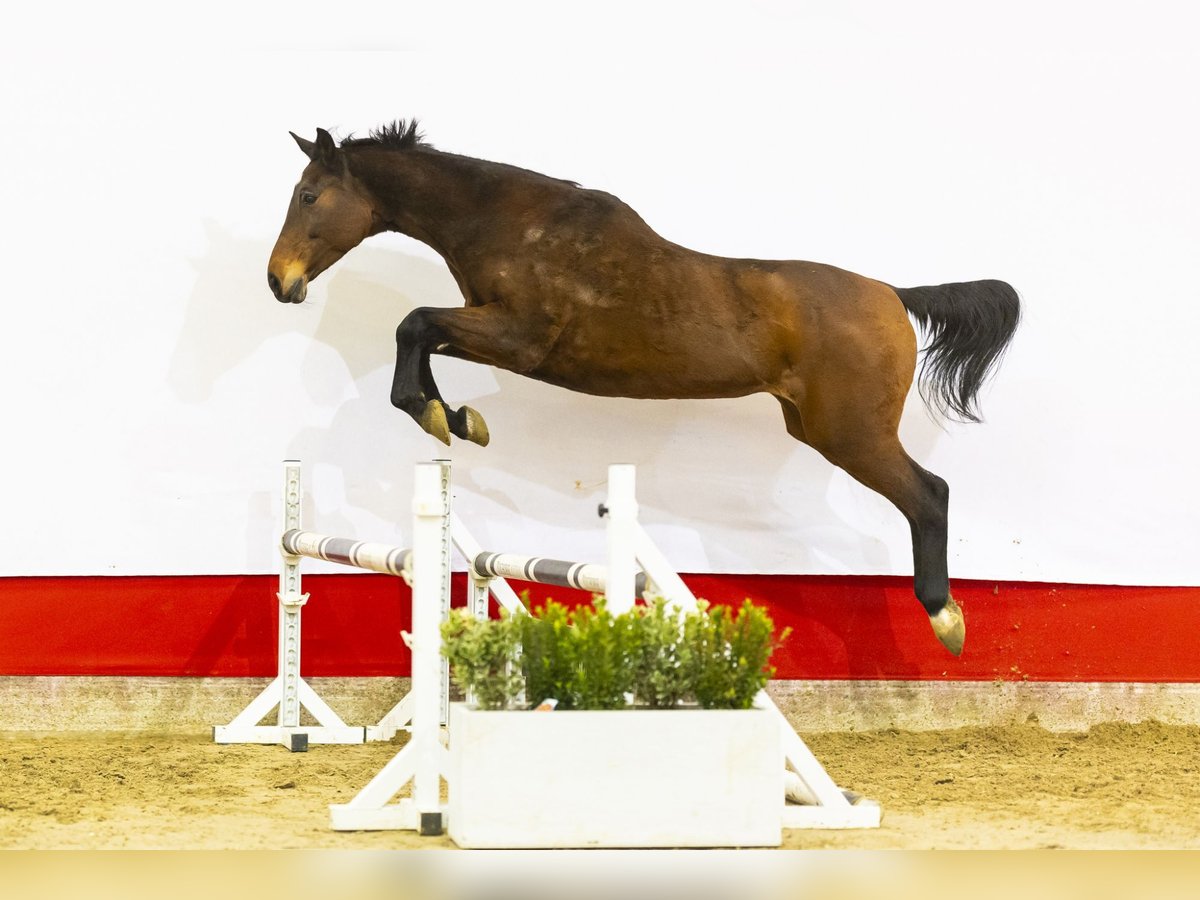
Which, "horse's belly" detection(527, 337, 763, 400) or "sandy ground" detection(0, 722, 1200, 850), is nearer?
"sandy ground" detection(0, 722, 1200, 850)

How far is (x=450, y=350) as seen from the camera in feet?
13.6

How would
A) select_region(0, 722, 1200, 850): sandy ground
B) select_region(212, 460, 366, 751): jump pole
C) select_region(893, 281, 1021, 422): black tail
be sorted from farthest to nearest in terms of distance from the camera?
select_region(893, 281, 1021, 422): black tail
select_region(212, 460, 366, 751): jump pole
select_region(0, 722, 1200, 850): sandy ground

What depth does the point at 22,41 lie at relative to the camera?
15.3ft

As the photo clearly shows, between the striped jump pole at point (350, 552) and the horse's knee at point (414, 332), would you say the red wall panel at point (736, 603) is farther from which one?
the horse's knee at point (414, 332)

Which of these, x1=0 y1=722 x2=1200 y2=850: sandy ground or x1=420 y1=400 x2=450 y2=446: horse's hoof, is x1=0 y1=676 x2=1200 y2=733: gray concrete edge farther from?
x1=420 y1=400 x2=450 y2=446: horse's hoof

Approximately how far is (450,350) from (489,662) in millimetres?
1569

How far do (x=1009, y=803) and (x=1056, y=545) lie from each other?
144 centimetres

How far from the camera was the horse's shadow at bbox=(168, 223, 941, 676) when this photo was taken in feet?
15.3

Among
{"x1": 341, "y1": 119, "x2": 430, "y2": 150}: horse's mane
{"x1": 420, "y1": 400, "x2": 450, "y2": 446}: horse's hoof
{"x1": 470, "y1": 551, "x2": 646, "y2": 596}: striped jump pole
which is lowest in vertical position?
{"x1": 470, "y1": 551, "x2": 646, "y2": 596}: striped jump pole

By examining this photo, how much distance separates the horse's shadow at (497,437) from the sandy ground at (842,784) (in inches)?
26.8

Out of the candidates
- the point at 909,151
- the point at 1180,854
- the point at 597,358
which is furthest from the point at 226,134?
the point at 1180,854

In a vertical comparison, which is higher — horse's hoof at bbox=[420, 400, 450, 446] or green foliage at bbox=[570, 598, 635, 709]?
horse's hoof at bbox=[420, 400, 450, 446]

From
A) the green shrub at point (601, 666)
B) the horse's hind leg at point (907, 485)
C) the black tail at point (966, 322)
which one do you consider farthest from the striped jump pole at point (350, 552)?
the black tail at point (966, 322)

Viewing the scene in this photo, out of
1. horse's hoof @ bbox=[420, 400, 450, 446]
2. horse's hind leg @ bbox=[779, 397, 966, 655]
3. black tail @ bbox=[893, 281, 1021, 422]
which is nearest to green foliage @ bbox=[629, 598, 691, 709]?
horse's hoof @ bbox=[420, 400, 450, 446]
